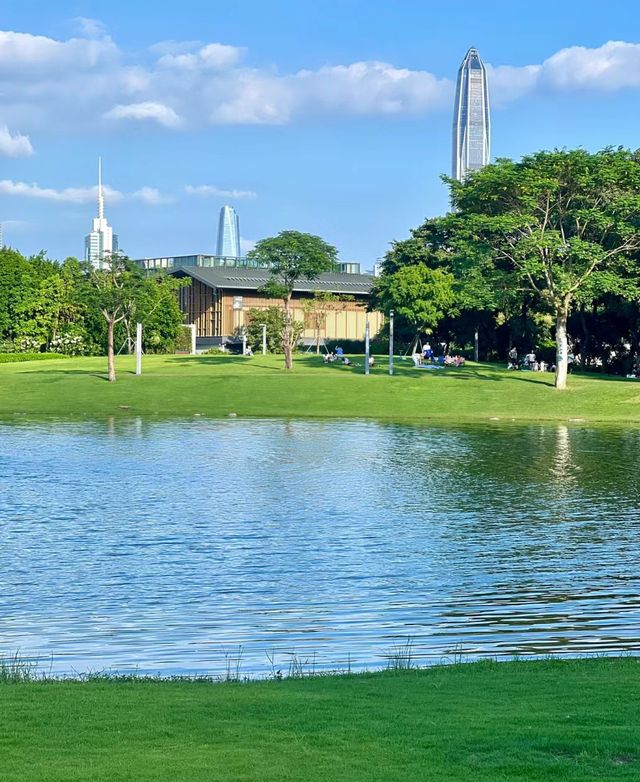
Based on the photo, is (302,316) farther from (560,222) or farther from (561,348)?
(561,348)

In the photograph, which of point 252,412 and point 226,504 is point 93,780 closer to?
point 226,504

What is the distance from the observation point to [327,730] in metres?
8.56

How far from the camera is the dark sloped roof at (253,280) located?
5153 inches

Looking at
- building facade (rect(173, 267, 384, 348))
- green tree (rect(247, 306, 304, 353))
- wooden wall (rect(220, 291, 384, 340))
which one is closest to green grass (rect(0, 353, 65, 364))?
green tree (rect(247, 306, 304, 353))

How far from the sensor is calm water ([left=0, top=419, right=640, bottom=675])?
48.9 feet

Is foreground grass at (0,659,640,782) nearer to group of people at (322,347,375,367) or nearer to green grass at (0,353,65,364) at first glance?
group of people at (322,347,375,367)

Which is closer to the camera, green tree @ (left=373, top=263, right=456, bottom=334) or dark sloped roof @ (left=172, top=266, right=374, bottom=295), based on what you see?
green tree @ (left=373, top=263, right=456, bottom=334)

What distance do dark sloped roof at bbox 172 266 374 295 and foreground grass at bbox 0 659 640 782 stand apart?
383 ft

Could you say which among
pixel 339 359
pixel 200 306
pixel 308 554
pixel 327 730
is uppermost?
pixel 200 306

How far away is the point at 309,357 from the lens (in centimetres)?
9300

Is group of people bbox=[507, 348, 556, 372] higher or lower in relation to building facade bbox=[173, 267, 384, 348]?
lower

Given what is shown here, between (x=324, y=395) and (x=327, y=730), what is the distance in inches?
2128

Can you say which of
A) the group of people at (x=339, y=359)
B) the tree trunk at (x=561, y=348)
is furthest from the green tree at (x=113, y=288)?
the tree trunk at (x=561, y=348)

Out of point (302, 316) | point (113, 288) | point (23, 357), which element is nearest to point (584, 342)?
point (113, 288)
